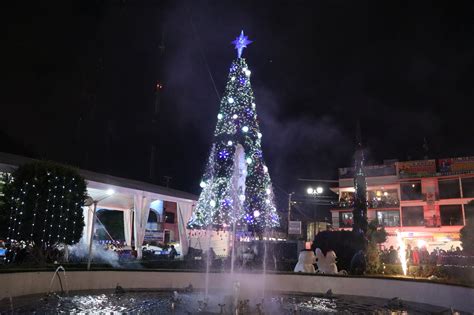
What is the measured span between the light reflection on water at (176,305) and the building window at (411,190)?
99.6 ft

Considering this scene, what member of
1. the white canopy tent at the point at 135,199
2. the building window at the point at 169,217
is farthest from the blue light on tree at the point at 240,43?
the building window at the point at 169,217

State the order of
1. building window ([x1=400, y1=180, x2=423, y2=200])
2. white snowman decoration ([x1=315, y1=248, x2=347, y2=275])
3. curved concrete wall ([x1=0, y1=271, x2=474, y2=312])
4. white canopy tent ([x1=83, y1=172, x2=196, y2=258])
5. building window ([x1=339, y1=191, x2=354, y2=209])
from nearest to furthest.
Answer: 1. curved concrete wall ([x1=0, y1=271, x2=474, y2=312])
2. white snowman decoration ([x1=315, y1=248, x2=347, y2=275])
3. white canopy tent ([x1=83, y1=172, x2=196, y2=258])
4. building window ([x1=400, y1=180, x2=423, y2=200])
5. building window ([x1=339, y1=191, x2=354, y2=209])

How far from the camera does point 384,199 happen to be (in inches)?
1666

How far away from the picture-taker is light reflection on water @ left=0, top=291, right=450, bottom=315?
10141mm

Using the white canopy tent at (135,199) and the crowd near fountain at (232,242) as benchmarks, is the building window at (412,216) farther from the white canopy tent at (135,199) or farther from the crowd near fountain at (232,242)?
the white canopy tent at (135,199)

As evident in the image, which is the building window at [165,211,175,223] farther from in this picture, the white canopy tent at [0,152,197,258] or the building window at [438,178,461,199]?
the building window at [438,178,461,199]

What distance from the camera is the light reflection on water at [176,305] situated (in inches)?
399

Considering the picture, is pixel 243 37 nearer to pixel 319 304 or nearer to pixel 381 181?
pixel 319 304

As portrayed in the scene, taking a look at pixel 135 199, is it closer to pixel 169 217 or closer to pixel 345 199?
pixel 345 199

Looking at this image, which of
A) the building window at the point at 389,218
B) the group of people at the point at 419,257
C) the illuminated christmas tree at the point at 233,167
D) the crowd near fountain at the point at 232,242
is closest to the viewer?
the crowd near fountain at the point at 232,242

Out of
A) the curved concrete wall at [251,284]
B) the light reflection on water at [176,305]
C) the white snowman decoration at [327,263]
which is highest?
the white snowman decoration at [327,263]

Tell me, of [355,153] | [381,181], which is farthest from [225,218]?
[381,181]

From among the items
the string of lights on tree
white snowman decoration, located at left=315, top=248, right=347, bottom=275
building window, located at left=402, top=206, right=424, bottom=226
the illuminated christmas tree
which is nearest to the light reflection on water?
white snowman decoration, located at left=315, top=248, right=347, bottom=275

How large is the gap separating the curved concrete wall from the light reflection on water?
602 millimetres
